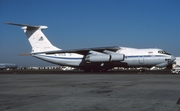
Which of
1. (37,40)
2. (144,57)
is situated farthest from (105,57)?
(37,40)

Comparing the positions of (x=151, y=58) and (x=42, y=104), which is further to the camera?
(x=151, y=58)

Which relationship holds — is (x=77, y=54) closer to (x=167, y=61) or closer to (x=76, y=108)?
(x=167, y=61)

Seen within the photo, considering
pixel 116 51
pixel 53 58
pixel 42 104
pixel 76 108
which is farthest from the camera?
pixel 53 58

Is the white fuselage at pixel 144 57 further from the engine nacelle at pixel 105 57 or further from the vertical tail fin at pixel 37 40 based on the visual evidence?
the vertical tail fin at pixel 37 40

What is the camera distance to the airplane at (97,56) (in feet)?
97.2

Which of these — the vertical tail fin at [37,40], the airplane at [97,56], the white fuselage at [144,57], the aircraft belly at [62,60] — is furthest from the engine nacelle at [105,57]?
the vertical tail fin at [37,40]

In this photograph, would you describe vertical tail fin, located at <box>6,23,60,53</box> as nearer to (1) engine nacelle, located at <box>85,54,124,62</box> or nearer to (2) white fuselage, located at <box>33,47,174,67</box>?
(1) engine nacelle, located at <box>85,54,124,62</box>

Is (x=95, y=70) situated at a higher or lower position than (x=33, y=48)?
lower

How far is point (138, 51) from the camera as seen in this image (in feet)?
99.3

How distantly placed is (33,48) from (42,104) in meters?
29.5

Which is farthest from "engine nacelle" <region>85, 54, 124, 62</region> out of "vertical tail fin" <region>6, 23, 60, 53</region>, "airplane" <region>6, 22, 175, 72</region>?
"vertical tail fin" <region>6, 23, 60, 53</region>

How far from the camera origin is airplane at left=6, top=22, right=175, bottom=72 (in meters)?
29.6

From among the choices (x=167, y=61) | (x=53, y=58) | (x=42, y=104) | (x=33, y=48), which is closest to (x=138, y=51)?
(x=167, y=61)

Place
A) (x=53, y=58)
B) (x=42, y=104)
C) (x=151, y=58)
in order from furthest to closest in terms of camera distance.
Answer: (x=53, y=58), (x=151, y=58), (x=42, y=104)
